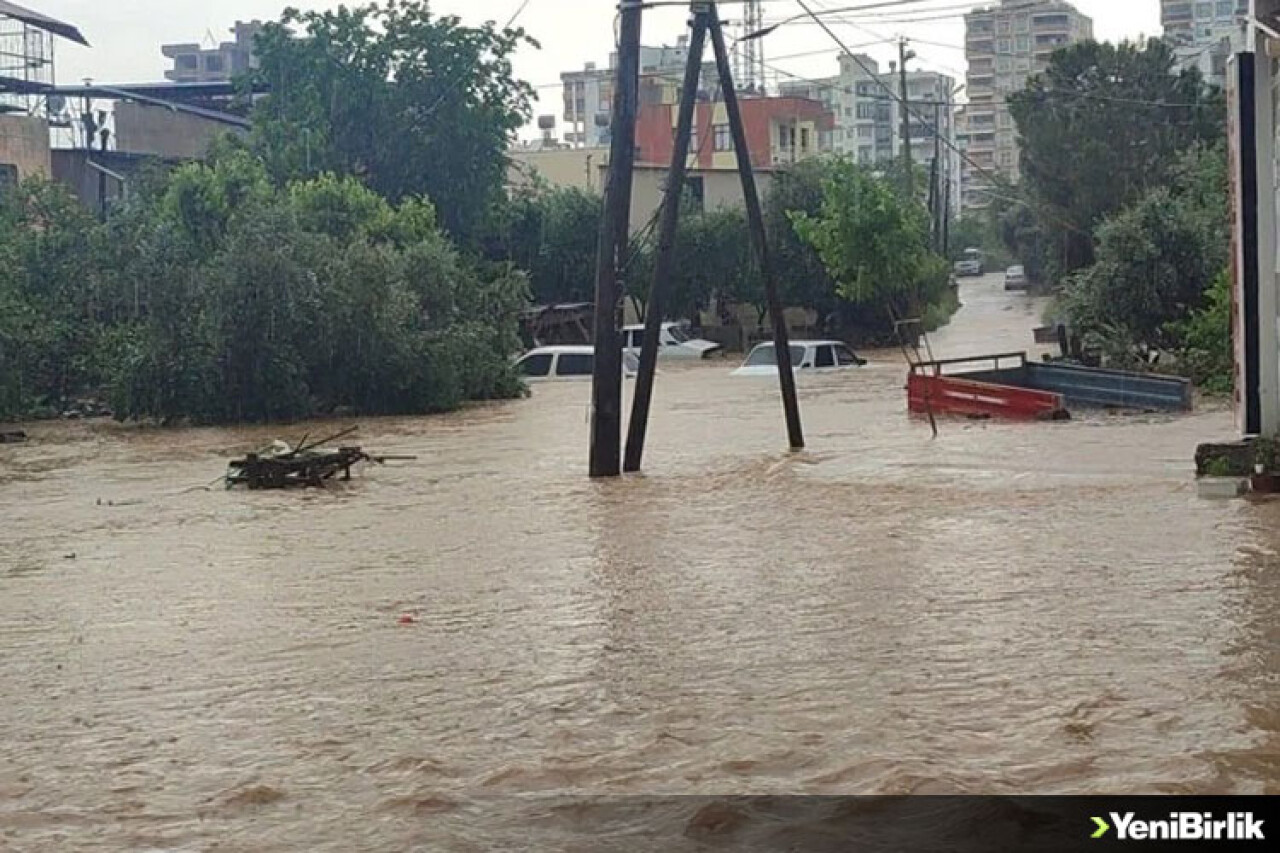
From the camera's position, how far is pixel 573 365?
41438 millimetres

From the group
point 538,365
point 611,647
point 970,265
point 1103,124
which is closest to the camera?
point 611,647

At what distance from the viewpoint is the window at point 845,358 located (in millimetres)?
42612

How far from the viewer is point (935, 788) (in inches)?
279

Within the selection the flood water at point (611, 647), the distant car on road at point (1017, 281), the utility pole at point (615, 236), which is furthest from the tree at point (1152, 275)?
the distant car on road at point (1017, 281)

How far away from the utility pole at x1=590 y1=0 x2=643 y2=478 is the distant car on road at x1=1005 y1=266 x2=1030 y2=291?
69142 millimetres

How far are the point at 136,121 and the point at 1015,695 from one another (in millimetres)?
49572

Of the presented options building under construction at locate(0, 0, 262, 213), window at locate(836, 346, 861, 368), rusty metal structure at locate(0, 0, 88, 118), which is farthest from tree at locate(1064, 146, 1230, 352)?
rusty metal structure at locate(0, 0, 88, 118)

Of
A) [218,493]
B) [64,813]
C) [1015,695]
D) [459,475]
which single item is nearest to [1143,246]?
[459,475]

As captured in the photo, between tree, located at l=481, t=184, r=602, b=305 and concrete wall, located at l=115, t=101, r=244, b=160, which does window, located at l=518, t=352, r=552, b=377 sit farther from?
concrete wall, located at l=115, t=101, r=244, b=160

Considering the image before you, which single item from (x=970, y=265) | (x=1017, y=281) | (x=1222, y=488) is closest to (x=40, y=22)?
(x=1222, y=488)

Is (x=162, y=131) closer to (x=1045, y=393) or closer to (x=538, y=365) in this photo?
(x=538, y=365)

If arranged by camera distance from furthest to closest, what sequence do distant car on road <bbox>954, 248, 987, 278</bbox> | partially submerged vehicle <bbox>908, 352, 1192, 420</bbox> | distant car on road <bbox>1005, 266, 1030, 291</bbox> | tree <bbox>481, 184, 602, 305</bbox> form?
distant car on road <bbox>954, 248, 987, 278</bbox> < distant car on road <bbox>1005, 266, 1030, 291</bbox> < tree <bbox>481, 184, 602, 305</bbox> < partially submerged vehicle <bbox>908, 352, 1192, 420</bbox>

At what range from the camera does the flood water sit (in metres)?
7.45

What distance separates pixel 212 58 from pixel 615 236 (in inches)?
3566
